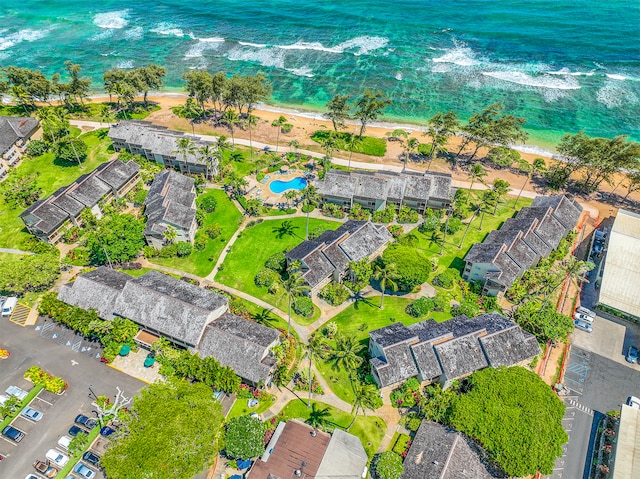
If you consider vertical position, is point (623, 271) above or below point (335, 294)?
above

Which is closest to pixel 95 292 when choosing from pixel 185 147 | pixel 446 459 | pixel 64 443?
pixel 64 443

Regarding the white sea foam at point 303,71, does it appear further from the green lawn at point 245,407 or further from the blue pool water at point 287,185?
the green lawn at point 245,407

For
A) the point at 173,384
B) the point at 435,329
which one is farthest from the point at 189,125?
the point at 435,329

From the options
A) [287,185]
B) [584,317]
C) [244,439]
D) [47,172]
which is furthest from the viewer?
[47,172]

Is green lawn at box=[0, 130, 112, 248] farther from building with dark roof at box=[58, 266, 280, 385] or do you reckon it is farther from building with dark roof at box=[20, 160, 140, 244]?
building with dark roof at box=[58, 266, 280, 385]

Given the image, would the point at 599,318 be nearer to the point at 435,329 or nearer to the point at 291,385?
the point at 435,329

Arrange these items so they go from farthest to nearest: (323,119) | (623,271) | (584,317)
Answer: (323,119) < (623,271) < (584,317)

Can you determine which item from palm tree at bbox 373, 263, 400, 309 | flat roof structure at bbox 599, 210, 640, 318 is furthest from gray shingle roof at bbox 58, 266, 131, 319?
flat roof structure at bbox 599, 210, 640, 318

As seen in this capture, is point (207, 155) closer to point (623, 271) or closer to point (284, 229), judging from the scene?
point (284, 229)
